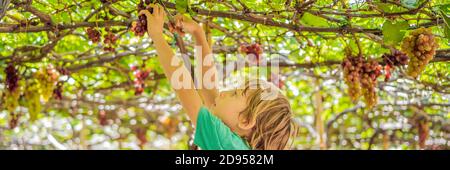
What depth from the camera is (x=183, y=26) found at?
2365 mm

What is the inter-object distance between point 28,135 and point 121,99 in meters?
1.74

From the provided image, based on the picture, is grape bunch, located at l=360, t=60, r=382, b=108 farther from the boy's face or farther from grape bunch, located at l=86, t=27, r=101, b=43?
grape bunch, located at l=86, t=27, r=101, b=43

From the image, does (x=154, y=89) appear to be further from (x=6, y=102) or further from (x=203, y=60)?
(x=203, y=60)

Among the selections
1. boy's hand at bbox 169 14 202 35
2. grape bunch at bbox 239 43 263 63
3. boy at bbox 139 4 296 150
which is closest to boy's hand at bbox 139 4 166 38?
boy at bbox 139 4 296 150

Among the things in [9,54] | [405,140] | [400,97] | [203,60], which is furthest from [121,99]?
[203,60]

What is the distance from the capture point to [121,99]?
5426 millimetres

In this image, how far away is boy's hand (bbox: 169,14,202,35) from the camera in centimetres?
234

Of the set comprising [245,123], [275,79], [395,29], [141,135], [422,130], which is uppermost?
[395,29]

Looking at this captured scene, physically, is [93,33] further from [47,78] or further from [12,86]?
[12,86]

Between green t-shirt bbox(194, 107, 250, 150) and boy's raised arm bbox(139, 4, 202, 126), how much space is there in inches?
5.6

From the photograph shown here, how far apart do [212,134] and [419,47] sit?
29.9 inches

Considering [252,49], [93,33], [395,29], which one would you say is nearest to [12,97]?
[93,33]
